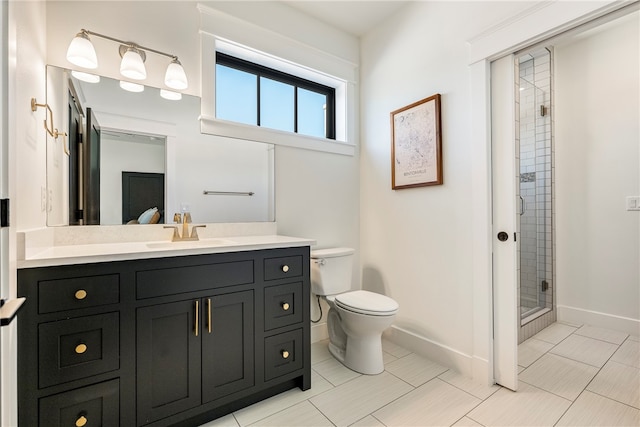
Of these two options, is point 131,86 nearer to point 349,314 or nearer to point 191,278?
point 191,278

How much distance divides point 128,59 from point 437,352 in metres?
2.64

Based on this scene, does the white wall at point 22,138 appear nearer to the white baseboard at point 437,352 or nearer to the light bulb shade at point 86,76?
the light bulb shade at point 86,76

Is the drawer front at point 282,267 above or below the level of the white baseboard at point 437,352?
above

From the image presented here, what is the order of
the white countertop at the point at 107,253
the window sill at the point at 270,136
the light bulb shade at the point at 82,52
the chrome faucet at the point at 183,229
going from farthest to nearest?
the window sill at the point at 270,136, the chrome faucet at the point at 183,229, the light bulb shade at the point at 82,52, the white countertop at the point at 107,253

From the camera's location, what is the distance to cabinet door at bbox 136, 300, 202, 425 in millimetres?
1259

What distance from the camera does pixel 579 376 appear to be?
1.81m

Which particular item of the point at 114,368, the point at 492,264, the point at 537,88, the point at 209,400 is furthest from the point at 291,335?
the point at 537,88

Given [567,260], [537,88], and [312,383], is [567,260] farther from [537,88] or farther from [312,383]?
[312,383]

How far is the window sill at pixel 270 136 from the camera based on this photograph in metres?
1.97

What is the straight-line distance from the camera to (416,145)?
7.13ft

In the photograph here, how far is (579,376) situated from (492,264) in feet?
2.93

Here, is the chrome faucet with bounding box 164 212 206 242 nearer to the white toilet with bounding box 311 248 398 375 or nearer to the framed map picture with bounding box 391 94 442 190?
the white toilet with bounding box 311 248 398 375

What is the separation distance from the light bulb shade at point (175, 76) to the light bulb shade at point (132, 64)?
0.13 m

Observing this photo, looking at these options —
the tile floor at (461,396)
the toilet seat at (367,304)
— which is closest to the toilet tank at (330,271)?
the toilet seat at (367,304)
